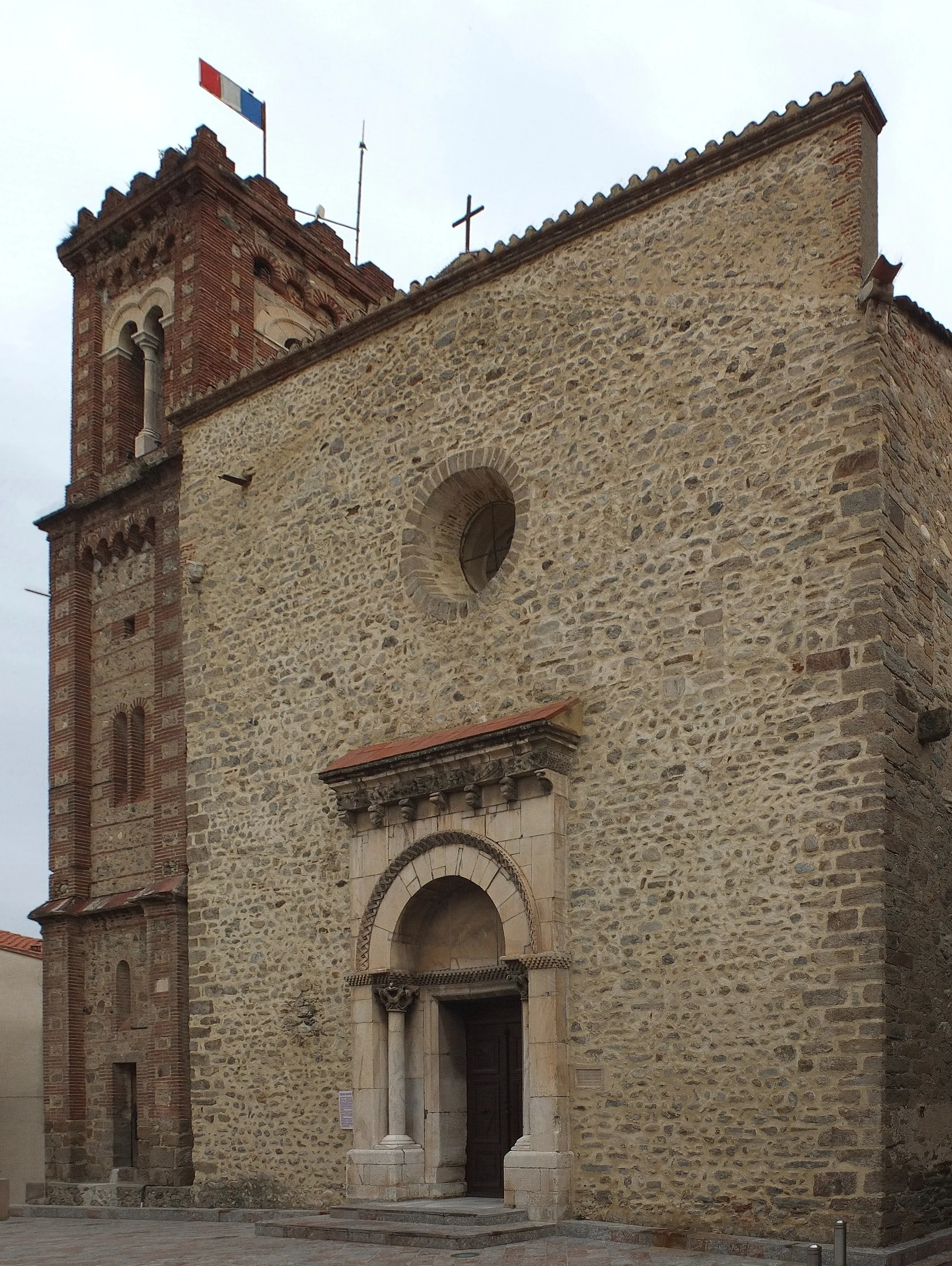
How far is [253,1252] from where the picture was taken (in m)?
10.7

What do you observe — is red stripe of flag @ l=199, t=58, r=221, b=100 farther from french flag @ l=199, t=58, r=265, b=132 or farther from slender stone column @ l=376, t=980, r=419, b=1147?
slender stone column @ l=376, t=980, r=419, b=1147

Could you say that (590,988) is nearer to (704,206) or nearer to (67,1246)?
(67,1246)

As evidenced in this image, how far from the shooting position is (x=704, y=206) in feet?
38.5

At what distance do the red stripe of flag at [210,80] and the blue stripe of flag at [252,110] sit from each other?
0.46 m

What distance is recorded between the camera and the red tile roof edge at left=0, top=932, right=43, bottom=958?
2195cm

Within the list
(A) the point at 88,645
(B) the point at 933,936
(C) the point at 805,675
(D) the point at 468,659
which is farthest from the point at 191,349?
(B) the point at 933,936

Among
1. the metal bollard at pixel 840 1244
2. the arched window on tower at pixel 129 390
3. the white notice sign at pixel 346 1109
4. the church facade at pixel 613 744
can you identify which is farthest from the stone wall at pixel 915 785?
the arched window on tower at pixel 129 390

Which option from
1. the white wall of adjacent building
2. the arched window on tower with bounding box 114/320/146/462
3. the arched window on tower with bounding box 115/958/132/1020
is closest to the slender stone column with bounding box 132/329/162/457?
the arched window on tower with bounding box 114/320/146/462

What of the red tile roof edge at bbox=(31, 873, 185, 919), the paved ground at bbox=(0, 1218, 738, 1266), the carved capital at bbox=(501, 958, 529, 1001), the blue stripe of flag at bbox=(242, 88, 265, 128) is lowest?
the paved ground at bbox=(0, 1218, 738, 1266)

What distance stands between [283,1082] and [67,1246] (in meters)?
2.44

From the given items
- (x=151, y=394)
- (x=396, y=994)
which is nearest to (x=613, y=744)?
(x=396, y=994)

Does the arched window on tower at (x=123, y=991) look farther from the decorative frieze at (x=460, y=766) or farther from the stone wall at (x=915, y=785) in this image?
the stone wall at (x=915, y=785)

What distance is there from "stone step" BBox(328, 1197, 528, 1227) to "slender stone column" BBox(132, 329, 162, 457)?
1021cm

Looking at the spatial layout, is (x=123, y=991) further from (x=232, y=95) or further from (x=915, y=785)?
(x=232, y=95)
